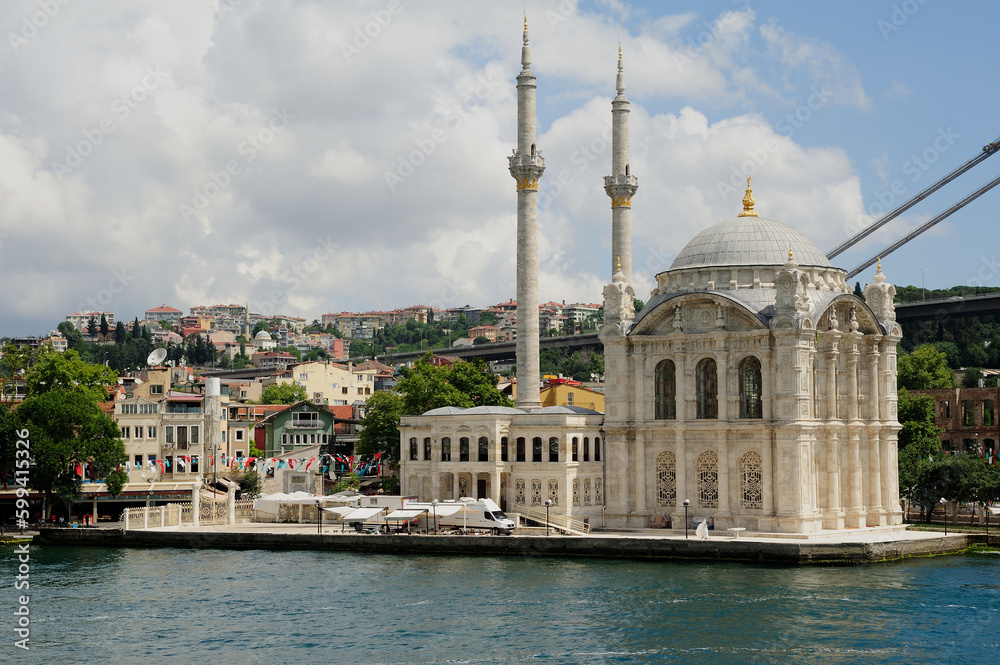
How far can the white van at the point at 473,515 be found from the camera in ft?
187

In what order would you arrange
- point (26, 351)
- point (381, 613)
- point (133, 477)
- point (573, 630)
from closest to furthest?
point (573, 630), point (381, 613), point (133, 477), point (26, 351)

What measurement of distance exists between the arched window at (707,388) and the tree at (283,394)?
60.9 meters

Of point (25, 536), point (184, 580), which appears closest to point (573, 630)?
point (184, 580)

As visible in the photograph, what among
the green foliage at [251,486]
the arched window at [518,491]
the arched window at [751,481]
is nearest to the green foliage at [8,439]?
the green foliage at [251,486]

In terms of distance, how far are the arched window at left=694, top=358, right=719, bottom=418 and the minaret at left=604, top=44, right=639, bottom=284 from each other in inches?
478

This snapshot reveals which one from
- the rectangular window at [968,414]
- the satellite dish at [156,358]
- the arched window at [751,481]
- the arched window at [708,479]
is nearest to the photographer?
the arched window at [751,481]

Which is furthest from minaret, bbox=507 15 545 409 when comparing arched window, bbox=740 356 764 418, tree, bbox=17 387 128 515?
tree, bbox=17 387 128 515

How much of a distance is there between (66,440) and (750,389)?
111ft

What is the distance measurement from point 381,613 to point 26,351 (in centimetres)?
5516

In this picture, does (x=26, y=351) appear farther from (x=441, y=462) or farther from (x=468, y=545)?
(x=468, y=545)

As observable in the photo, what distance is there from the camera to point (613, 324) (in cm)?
5931

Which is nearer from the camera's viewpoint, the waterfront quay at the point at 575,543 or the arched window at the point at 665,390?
the waterfront quay at the point at 575,543

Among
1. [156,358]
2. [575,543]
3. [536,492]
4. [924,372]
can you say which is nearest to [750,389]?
[575,543]

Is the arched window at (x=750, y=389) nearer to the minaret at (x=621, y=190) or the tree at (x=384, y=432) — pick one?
the minaret at (x=621, y=190)
